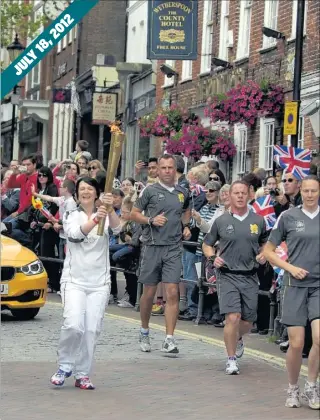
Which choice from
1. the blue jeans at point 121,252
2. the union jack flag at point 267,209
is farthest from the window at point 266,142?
the union jack flag at point 267,209

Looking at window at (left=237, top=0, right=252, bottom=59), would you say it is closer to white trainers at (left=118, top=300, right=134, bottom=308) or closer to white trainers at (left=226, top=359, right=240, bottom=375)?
white trainers at (left=118, top=300, right=134, bottom=308)

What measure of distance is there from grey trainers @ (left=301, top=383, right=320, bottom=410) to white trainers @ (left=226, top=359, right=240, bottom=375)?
6.05 ft

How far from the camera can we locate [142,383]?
39.2 ft

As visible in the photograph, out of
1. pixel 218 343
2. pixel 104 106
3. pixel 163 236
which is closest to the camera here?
pixel 163 236

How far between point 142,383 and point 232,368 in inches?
41.8

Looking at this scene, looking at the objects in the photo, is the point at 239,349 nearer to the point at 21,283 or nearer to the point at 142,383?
the point at 142,383

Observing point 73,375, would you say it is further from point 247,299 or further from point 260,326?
point 260,326

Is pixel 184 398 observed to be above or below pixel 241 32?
below

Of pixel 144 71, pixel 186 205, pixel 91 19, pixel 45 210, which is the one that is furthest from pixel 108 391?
pixel 91 19

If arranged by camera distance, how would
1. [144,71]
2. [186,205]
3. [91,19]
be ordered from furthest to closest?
[91,19] < [144,71] < [186,205]

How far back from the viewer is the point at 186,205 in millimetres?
14352

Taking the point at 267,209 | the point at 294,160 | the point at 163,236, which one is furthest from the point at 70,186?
the point at 163,236

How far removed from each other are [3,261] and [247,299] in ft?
15.0

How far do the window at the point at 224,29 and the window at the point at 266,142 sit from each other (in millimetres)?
3715
